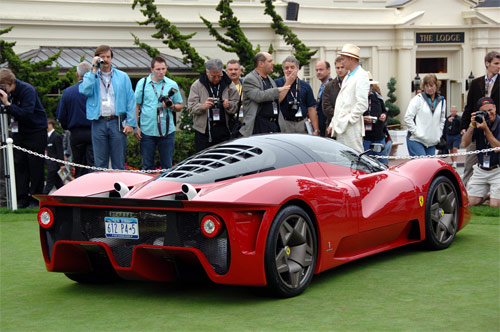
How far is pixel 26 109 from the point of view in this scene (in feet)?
38.3

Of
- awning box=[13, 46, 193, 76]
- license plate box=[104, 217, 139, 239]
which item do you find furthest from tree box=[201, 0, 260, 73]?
license plate box=[104, 217, 139, 239]

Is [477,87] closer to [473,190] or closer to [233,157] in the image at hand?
[473,190]

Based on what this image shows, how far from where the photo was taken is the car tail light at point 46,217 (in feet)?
20.5

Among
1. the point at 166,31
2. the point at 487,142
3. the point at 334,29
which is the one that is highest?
the point at 334,29

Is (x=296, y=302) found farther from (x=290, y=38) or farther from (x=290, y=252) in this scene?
(x=290, y=38)

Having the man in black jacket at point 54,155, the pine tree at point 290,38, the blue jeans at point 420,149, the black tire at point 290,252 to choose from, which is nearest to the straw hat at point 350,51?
the blue jeans at point 420,149

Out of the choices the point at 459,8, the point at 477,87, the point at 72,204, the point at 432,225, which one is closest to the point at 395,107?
the point at 459,8

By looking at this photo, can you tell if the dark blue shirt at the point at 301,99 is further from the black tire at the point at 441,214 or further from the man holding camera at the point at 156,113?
the black tire at the point at 441,214

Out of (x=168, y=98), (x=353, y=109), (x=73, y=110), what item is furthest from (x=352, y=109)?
(x=73, y=110)

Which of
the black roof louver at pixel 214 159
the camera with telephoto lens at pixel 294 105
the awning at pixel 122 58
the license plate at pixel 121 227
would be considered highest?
the awning at pixel 122 58

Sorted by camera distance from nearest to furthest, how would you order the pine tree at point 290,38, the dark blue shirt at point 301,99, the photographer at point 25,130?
the dark blue shirt at point 301,99 → the photographer at point 25,130 → the pine tree at point 290,38

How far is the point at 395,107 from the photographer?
3497 cm

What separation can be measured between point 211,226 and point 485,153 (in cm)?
620

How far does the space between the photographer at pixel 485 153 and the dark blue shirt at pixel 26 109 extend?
6071 millimetres
